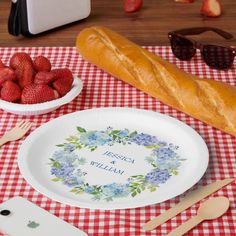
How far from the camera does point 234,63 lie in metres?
1.67

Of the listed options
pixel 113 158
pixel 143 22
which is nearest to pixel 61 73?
pixel 113 158

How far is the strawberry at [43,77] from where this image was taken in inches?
55.7

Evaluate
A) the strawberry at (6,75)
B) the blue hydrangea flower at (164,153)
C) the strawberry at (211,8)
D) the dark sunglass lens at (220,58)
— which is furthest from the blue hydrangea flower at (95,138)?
the strawberry at (211,8)

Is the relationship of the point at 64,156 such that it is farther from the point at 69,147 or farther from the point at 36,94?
the point at 36,94

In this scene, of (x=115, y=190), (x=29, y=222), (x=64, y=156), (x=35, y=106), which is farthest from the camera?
(x=35, y=106)

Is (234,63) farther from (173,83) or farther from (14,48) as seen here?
(14,48)

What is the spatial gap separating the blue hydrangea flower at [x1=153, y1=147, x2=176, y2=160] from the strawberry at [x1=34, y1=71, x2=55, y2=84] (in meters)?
0.29

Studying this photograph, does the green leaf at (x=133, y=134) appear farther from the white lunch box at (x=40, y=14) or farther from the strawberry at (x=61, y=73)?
the white lunch box at (x=40, y=14)

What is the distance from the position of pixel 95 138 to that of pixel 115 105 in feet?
0.54

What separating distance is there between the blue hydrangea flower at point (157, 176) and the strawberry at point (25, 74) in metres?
0.37

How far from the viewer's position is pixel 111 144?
1308 millimetres

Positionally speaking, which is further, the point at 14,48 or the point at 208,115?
the point at 14,48

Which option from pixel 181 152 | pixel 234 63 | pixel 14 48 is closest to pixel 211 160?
pixel 181 152

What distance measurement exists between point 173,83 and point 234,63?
273mm
